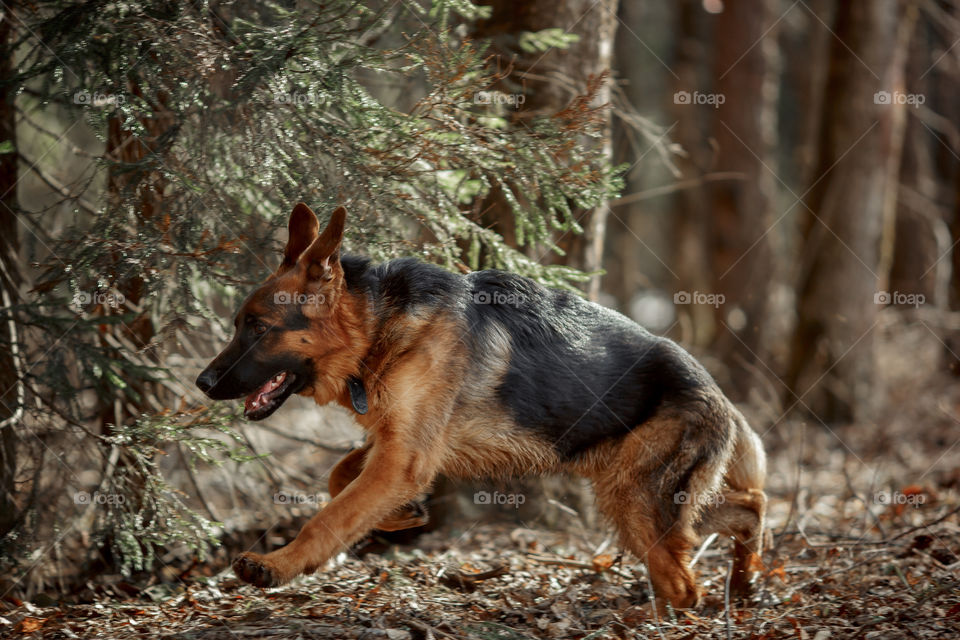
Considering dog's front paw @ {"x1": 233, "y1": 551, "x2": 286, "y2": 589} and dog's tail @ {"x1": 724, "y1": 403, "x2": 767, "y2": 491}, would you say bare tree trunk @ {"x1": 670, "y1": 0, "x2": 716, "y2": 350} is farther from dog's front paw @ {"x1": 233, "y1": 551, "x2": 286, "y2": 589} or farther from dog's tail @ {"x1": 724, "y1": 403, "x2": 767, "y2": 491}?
dog's front paw @ {"x1": 233, "y1": 551, "x2": 286, "y2": 589}

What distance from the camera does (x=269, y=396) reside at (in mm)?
5410

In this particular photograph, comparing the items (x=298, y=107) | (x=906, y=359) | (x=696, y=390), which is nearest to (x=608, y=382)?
(x=696, y=390)

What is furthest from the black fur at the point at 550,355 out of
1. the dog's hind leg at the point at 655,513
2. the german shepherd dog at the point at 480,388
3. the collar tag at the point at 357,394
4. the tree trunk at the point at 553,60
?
the tree trunk at the point at 553,60

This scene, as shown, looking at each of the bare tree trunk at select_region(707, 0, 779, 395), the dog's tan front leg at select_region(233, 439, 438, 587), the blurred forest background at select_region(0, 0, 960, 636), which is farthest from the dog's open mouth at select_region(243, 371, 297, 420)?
the bare tree trunk at select_region(707, 0, 779, 395)

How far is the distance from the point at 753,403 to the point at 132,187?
32.3 ft

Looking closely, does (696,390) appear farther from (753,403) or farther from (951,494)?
(753,403)

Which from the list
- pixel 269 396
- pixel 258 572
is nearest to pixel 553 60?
pixel 269 396

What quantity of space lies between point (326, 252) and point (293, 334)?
1.85ft

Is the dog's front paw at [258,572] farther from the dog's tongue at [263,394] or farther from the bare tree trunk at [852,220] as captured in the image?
the bare tree trunk at [852,220]

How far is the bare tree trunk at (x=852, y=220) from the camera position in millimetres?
12102

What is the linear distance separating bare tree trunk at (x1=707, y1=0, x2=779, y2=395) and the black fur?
868 cm

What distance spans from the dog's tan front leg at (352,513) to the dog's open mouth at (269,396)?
0.67m

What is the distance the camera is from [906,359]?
1259 cm

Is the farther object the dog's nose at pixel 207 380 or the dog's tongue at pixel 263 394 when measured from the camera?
the dog's tongue at pixel 263 394
